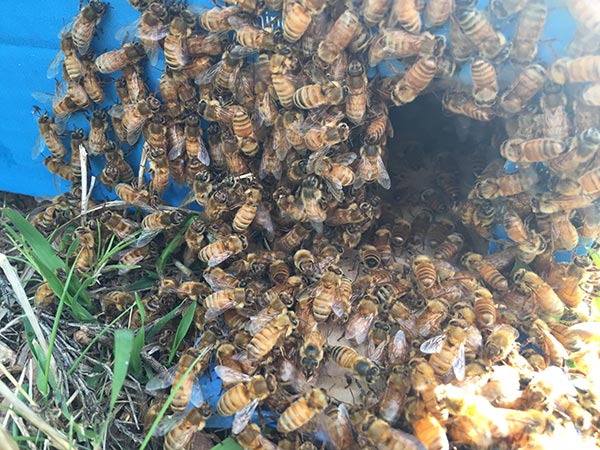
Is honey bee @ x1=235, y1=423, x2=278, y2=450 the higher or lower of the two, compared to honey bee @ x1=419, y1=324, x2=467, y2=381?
lower

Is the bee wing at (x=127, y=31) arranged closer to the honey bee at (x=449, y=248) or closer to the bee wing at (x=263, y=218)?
the bee wing at (x=263, y=218)

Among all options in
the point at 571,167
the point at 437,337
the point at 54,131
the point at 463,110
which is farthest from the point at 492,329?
the point at 54,131

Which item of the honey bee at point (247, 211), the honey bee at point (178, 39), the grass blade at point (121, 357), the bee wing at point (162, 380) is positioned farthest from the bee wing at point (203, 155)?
the bee wing at point (162, 380)

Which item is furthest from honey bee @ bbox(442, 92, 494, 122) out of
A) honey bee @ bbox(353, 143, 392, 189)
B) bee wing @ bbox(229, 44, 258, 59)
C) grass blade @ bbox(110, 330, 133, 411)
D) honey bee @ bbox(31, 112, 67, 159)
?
honey bee @ bbox(31, 112, 67, 159)

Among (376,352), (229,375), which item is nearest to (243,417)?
(229,375)

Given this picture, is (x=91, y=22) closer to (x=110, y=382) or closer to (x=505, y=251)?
(x=110, y=382)

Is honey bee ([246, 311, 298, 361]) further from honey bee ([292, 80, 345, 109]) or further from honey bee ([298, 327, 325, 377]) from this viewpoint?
honey bee ([292, 80, 345, 109])
